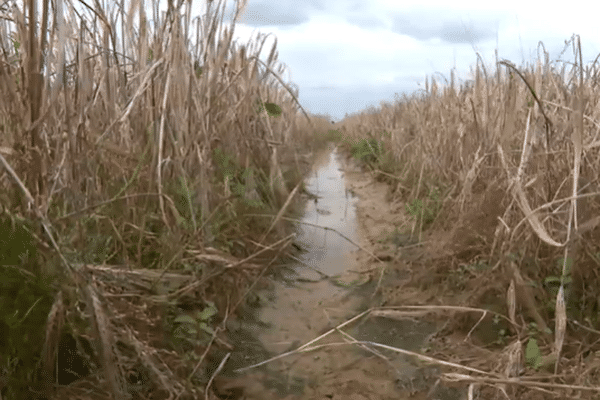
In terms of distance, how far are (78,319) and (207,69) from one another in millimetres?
1378

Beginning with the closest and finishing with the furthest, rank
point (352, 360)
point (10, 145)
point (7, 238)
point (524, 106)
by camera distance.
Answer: point (7, 238) → point (10, 145) → point (352, 360) → point (524, 106)

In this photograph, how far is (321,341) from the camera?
6.56 ft

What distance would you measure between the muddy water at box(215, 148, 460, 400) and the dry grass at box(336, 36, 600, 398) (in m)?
0.37

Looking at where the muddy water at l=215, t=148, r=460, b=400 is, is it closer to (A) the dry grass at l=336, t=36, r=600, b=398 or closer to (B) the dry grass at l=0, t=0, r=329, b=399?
(B) the dry grass at l=0, t=0, r=329, b=399

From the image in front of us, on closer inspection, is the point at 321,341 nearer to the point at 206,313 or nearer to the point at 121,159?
the point at 206,313

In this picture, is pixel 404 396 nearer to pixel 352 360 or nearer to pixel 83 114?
pixel 352 360

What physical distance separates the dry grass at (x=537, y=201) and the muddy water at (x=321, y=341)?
374mm

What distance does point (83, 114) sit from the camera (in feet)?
4.71

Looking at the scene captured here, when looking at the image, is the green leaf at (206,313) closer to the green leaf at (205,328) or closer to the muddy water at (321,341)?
the green leaf at (205,328)

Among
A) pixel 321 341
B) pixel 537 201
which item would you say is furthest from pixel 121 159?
pixel 537 201

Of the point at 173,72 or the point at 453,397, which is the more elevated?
the point at 173,72

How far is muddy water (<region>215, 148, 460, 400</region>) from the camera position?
5.52 ft

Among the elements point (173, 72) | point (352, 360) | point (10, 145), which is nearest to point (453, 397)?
point (352, 360)

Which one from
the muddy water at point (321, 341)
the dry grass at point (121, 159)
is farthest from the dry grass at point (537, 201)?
the dry grass at point (121, 159)
